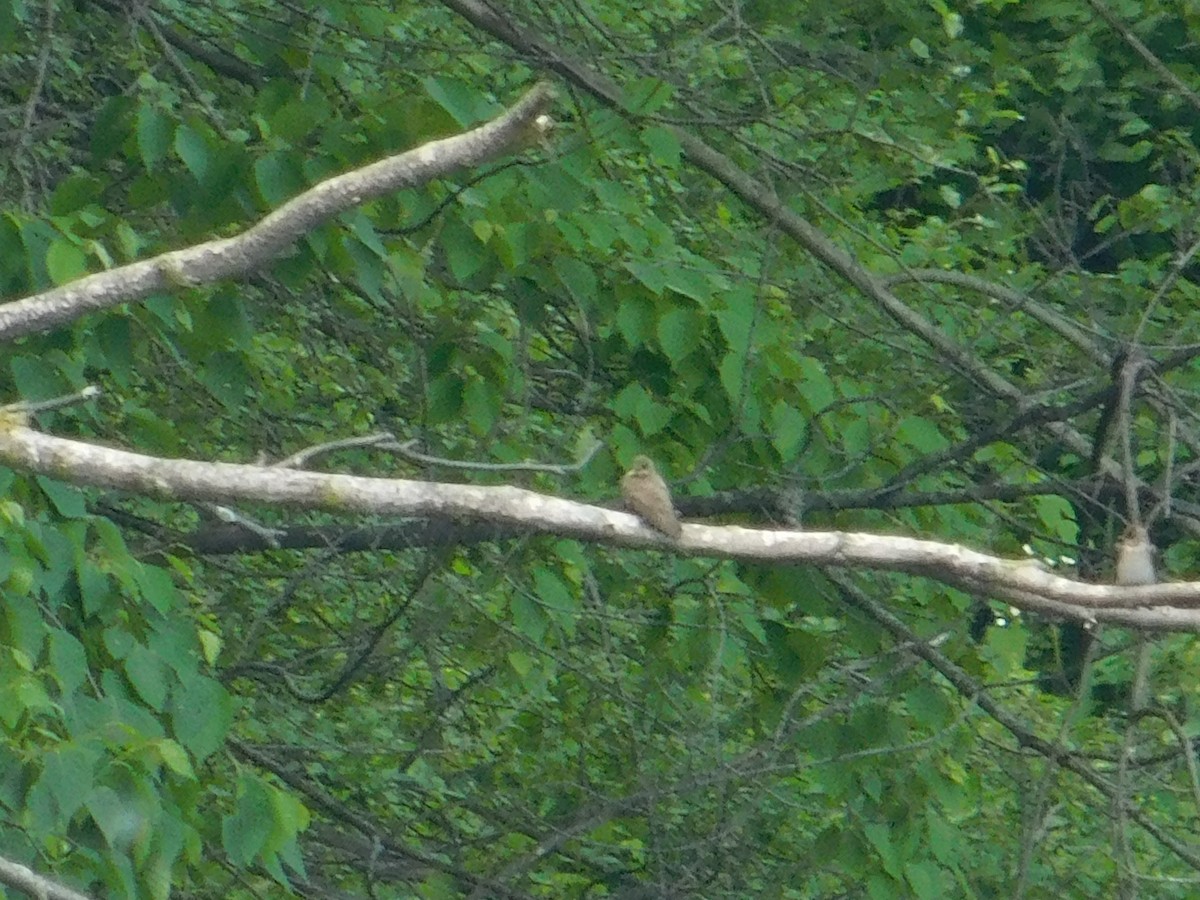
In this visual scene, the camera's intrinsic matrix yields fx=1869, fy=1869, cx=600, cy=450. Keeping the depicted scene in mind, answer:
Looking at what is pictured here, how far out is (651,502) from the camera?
82.4 inches

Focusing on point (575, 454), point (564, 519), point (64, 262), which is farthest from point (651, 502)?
point (575, 454)

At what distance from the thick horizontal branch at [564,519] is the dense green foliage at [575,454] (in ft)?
2.66

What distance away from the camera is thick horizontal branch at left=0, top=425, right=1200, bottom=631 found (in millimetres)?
1909

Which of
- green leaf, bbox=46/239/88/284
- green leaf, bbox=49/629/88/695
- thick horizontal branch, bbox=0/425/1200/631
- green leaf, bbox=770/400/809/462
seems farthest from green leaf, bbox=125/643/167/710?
green leaf, bbox=770/400/809/462

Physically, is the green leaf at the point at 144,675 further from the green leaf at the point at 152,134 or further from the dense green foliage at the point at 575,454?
the green leaf at the point at 152,134

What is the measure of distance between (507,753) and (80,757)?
97.0 inches

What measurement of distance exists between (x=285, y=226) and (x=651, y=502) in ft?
1.67

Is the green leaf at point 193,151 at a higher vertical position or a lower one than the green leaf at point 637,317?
higher

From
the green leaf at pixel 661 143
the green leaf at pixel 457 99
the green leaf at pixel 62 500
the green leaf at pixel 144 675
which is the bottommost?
the green leaf at pixel 144 675

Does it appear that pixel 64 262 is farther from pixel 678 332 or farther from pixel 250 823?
pixel 678 332

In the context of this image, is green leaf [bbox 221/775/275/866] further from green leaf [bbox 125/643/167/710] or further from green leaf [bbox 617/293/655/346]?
green leaf [bbox 617/293/655/346]

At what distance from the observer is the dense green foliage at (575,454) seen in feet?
10.8

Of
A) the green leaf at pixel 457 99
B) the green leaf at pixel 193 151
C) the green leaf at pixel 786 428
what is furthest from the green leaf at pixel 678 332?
the green leaf at pixel 193 151

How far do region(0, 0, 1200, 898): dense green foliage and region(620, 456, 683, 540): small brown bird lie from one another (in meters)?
0.90
